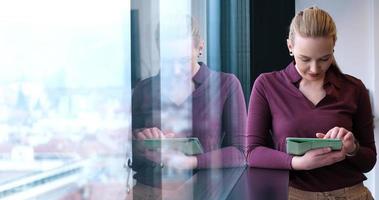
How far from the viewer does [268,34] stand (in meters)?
2.62

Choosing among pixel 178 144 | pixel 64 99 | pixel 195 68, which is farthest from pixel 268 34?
pixel 64 99

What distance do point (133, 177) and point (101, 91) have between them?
0.20 m

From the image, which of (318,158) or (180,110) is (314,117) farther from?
(180,110)

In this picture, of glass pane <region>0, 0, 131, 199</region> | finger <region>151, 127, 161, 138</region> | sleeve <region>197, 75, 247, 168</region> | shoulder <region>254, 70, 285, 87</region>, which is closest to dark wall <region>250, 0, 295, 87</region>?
sleeve <region>197, 75, 247, 168</region>

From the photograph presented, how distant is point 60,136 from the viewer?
75 centimetres

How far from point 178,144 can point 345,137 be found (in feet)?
1.27

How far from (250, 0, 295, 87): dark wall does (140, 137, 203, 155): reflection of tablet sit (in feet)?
3.85

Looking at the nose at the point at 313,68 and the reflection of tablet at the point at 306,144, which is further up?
the nose at the point at 313,68

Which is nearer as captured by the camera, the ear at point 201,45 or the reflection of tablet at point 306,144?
the reflection of tablet at point 306,144

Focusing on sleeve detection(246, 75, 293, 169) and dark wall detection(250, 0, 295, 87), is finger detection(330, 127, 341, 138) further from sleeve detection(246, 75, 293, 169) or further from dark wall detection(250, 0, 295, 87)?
dark wall detection(250, 0, 295, 87)

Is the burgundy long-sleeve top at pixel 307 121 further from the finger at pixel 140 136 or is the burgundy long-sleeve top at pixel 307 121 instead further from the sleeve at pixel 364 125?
the finger at pixel 140 136

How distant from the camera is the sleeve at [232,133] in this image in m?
1.45

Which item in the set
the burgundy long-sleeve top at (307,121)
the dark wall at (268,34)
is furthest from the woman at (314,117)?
the dark wall at (268,34)

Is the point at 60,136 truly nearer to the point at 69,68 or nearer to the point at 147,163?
the point at 69,68
